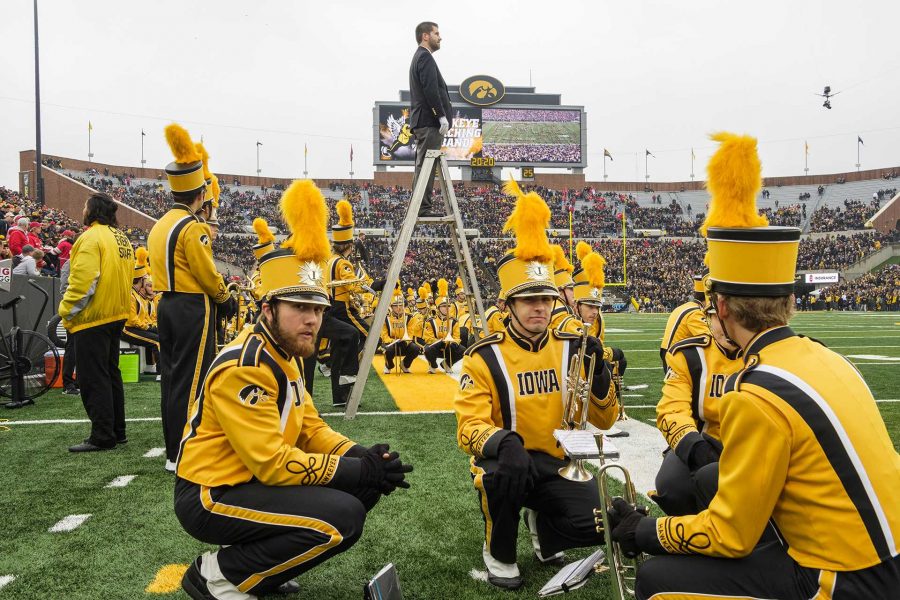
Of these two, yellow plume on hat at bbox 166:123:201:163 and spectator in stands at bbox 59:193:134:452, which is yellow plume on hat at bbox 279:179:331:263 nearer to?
yellow plume on hat at bbox 166:123:201:163

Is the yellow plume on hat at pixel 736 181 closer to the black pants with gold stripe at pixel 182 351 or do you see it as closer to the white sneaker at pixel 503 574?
the white sneaker at pixel 503 574

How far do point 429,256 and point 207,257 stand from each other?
4401cm

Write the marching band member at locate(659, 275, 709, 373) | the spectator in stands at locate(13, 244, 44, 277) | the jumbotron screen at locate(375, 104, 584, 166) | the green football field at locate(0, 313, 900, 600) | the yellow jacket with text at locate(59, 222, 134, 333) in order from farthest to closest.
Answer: the jumbotron screen at locate(375, 104, 584, 166) < the spectator in stands at locate(13, 244, 44, 277) < the yellow jacket with text at locate(59, 222, 134, 333) < the marching band member at locate(659, 275, 709, 373) < the green football field at locate(0, 313, 900, 600)

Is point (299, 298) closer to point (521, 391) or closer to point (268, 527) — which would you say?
point (268, 527)

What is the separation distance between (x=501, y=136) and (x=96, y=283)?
154 feet

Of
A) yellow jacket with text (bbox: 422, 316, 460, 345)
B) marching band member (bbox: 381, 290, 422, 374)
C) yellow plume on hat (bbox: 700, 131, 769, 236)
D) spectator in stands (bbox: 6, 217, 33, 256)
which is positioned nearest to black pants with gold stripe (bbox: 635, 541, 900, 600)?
yellow plume on hat (bbox: 700, 131, 769, 236)

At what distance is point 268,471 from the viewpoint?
2799 mm

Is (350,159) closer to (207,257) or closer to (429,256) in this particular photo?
(429,256)

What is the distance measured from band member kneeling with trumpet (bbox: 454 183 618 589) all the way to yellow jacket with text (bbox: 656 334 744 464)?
37cm

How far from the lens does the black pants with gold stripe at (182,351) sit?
475 centimetres

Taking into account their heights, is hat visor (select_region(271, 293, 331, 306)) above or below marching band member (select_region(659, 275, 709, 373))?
above

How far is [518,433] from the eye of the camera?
3635 millimetres

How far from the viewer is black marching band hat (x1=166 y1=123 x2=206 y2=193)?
4789mm

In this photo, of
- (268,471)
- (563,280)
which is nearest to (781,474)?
(268,471)
